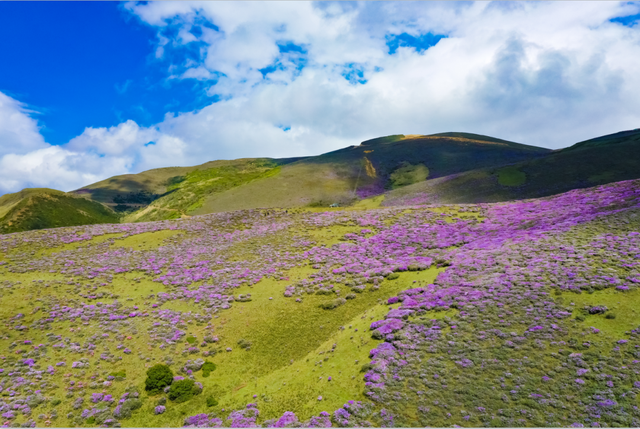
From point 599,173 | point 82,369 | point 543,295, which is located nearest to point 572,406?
point 543,295

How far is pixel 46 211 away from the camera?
388ft

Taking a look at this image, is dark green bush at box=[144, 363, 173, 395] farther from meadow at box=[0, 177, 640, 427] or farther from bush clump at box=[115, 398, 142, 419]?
bush clump at box=[115, 398, 142, 419]

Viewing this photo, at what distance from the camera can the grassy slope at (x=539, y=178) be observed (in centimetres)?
7556

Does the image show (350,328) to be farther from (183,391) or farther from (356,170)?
(356,170)

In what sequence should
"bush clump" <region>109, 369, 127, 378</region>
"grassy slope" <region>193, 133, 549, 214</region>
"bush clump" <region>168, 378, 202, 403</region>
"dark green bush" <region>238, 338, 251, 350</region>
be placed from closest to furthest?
"bush clump" <region>168, 378, 202, 403</region> → "bush clump" <region>109, 369, 127, 378</region> → "dark green bush" <region>238, 338, 251, 350</region> → "grassy slope" <region>193, 133, 549, 214</region>

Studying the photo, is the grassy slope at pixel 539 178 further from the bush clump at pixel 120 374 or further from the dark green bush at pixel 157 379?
the bush clump at pixel 120 374

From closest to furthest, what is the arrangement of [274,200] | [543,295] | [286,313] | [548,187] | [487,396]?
[487,396], [543,295], [286,313], [548,187], [274,200]

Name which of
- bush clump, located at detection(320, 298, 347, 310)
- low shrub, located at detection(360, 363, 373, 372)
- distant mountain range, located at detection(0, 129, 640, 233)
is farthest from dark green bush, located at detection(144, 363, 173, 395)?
distant mountain range, located at detection(0, 129, 640, 233)

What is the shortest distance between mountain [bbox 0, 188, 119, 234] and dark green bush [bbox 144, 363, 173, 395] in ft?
372

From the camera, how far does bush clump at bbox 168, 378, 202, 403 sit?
22.0m

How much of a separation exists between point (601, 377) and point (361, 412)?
12087mm

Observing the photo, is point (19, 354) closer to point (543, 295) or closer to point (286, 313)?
point (286, 313)

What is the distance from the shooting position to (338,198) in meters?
117

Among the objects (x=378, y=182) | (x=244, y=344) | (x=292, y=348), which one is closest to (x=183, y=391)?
(x=244, y=344)
